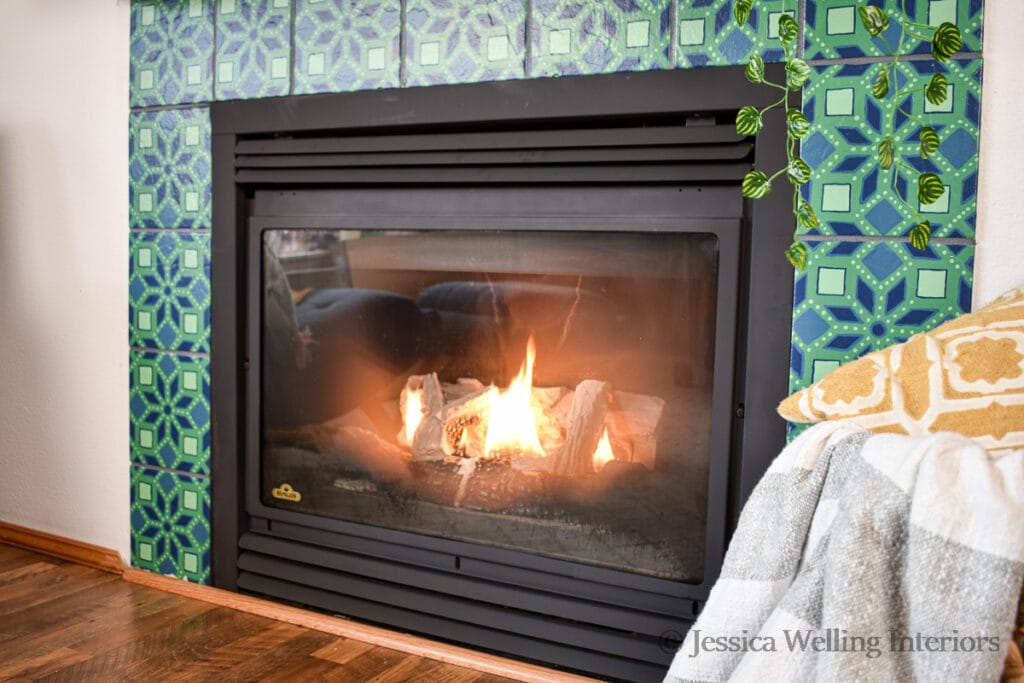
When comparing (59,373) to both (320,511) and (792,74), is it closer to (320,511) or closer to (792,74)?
(320,511)

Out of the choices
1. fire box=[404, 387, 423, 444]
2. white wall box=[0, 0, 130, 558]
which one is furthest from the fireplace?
white wall box=[0, 0, 130, 558]

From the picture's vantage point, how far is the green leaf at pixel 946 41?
4.23 feet

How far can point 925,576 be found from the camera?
984 millimetres

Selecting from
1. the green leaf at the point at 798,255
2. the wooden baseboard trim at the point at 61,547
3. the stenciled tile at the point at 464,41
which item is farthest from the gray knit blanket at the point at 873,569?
the wooden baseboard trim at the point at 61,547

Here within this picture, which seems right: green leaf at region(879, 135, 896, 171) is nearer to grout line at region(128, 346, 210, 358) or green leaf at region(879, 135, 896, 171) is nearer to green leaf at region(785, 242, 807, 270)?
green leaf at region(785, 242, 807, 270)

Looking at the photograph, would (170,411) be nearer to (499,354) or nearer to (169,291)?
(169,291)

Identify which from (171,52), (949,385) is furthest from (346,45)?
(949,385)

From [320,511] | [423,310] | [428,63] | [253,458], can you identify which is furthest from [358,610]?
[428,63]

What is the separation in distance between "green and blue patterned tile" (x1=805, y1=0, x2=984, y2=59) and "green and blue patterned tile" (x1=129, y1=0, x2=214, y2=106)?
1237mm

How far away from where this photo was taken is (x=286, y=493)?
200cm

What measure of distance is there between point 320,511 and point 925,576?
1298 millimetres

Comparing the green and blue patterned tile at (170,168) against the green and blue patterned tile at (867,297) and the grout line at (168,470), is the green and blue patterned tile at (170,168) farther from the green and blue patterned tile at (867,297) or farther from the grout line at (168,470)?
the green and blue patterned tile at (867,297)

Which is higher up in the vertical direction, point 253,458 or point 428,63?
point 428,63

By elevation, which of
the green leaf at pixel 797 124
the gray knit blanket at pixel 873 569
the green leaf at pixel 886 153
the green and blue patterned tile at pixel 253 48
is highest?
the green and blue patterned tile at pixel 253 48
